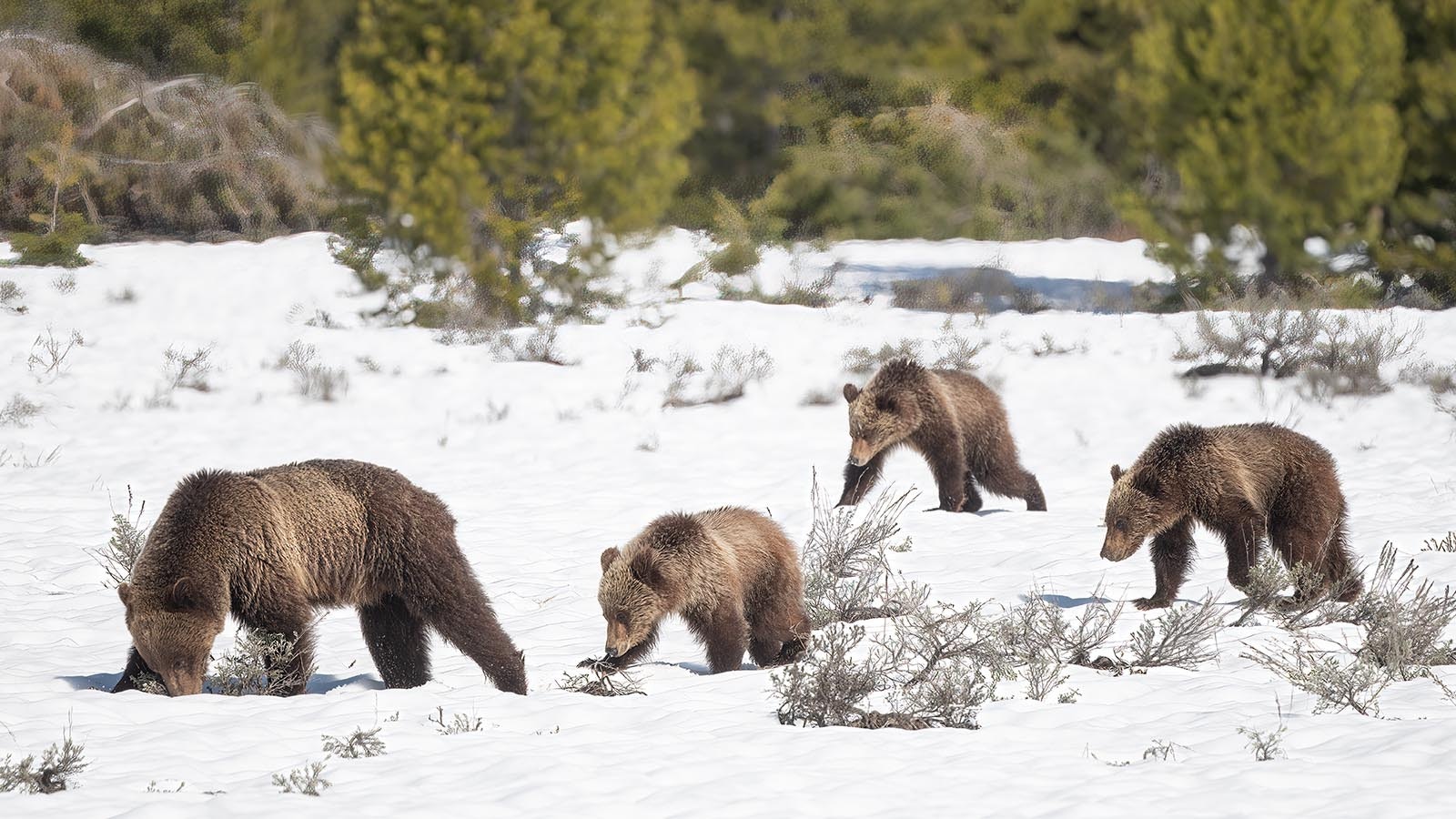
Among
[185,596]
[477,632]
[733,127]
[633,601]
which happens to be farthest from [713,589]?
[733,127]

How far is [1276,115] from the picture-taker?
17969 mm

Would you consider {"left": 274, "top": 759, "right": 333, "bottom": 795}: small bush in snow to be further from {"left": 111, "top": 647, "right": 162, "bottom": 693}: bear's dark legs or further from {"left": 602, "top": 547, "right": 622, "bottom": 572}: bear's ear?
{"left": 602, "top": 547, "right": 622, "bottom": 572}: bear's ear

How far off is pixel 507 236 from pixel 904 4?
Result: 31.7 ft

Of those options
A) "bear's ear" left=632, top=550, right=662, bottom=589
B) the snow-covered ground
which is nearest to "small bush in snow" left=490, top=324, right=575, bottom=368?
Result: the snow-covered ground

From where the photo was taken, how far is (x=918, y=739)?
209 inches

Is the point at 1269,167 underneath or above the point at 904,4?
underneath

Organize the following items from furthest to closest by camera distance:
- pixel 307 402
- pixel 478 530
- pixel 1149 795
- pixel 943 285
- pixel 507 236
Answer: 1. pixel 943 285
2. pixel 507 236
3. pixel 307 402
4. pixel 478 530
5. pixel 1149 795

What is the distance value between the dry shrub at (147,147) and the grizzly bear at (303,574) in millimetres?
16983

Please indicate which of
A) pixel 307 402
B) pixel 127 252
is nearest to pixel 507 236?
pixel 307 402

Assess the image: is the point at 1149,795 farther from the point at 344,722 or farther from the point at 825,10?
the point at 825,10

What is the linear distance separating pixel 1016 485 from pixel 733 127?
1582 centimetres

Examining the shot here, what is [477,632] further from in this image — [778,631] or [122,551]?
[122,551]

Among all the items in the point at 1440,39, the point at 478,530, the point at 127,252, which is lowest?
the point at 478,530

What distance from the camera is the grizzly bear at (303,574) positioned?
5.71 m
